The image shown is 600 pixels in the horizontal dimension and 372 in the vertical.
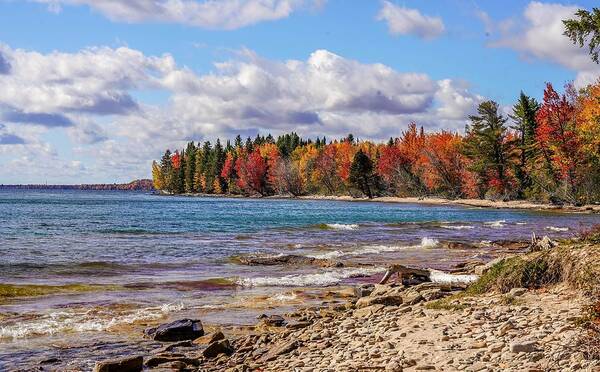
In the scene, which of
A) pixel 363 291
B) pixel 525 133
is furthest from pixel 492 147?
pixel 363 291

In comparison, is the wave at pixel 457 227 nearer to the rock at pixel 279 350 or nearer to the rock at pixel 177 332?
the rock at pixel 177 332

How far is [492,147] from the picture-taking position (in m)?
93.2

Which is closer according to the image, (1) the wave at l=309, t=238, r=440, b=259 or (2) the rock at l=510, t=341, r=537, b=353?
(2) the rock at l=510, t=341, r=537, b=353

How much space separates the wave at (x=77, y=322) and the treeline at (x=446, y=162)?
110ft

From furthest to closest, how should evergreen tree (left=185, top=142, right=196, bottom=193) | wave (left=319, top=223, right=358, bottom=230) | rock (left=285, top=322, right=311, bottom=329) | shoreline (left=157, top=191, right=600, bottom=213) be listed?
evergreen tree (left=185, top=142, right=196, bottom=193), shoreline (left=157, top=191, right=600, bottom=213), wave (left=319, top=223, right=358, bottom=230), rock (left=285, top=322, right=311, bottom=329)

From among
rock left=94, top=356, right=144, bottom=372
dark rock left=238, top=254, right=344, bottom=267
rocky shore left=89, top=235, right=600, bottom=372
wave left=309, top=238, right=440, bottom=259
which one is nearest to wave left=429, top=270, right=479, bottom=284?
rocky shore left=89, top=235, right=600, bottom=372

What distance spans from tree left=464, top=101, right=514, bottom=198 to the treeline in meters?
0.15

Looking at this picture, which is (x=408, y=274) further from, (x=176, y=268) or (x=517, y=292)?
(x=176, y=268)

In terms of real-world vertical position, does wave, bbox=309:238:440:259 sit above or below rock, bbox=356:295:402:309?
below

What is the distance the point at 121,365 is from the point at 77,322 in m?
4.98

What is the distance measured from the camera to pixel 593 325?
864 cm

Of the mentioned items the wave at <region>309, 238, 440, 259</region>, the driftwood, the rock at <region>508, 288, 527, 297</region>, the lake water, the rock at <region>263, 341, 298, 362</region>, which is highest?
the rock at <region>508, 288, 527, 297</region>

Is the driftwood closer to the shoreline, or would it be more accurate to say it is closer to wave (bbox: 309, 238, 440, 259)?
wave (bbox: 309, 238, 440, 259)

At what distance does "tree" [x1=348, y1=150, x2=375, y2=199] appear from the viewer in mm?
120312
